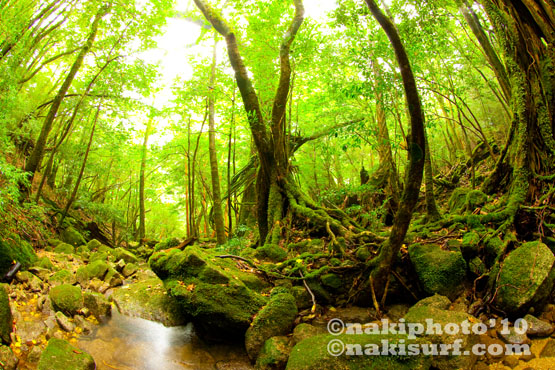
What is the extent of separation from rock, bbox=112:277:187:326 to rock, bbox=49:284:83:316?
2.46ft

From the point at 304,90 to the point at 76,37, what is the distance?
8.43 meters

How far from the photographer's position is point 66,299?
469 cm

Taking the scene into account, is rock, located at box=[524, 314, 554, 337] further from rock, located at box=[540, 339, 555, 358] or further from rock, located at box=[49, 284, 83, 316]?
rock, located at box=[49, 284, 83, 316]

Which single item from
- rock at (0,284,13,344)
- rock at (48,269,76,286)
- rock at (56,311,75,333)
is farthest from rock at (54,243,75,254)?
rock at (0,284,13,344)

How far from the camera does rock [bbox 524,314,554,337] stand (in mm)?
2949

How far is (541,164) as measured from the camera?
4285mm

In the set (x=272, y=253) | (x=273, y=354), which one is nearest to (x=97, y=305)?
(x=272, y=253)

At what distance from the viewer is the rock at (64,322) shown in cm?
423

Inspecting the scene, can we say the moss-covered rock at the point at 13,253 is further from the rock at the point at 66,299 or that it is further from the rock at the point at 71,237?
the rock at the point at 71,237

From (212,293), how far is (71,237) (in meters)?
9.21

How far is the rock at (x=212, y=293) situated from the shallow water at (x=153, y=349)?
27cm

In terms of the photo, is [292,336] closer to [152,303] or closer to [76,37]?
[152,303]

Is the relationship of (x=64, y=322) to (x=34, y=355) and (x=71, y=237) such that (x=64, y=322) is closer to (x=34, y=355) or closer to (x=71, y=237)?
(x=34, y=355)

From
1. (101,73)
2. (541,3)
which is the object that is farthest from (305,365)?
(101,73)
